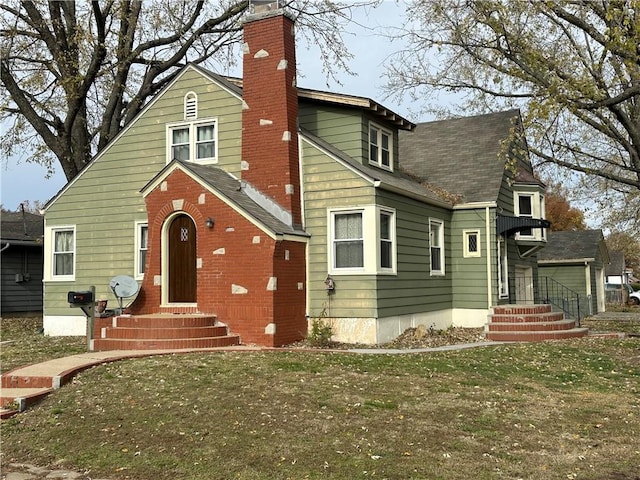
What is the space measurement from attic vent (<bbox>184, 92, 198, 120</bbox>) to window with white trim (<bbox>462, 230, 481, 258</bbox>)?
327 inches

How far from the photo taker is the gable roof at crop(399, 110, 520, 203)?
1862cm

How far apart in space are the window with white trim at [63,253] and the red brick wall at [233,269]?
439 centimetres

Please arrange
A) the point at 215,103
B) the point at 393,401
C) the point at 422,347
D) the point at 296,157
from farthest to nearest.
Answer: the point at 215,103 → the point at 296,157 → the point at 422,347 → the point at 393,401

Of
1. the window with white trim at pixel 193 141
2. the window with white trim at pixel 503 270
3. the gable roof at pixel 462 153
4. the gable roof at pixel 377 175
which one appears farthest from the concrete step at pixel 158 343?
the window with white trim at pixel 503 270

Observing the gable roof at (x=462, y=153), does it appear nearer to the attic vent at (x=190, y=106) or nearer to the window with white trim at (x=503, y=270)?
the window with white trim at (x=503, y=270)

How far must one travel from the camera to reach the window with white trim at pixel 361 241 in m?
13.8

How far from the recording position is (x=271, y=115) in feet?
47.0

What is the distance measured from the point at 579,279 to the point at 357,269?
18337 mm

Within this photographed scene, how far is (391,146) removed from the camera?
16969 mm

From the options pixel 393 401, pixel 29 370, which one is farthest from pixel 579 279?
pixel 29 370

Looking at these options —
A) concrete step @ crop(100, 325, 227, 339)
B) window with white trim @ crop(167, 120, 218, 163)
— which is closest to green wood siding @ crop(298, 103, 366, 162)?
window with white trim @ crop(167, 120, 218, 163)

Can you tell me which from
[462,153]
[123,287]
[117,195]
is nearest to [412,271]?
[462,153]

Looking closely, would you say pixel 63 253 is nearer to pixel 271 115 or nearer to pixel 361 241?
pixel 271 115

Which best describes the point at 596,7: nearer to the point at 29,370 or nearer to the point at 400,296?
the point at 400,296
